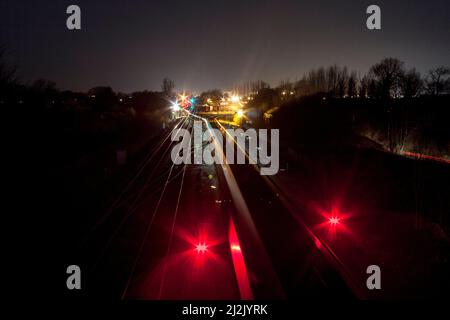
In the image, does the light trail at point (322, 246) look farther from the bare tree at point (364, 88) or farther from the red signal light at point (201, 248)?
the bare tree at point (364, 88)

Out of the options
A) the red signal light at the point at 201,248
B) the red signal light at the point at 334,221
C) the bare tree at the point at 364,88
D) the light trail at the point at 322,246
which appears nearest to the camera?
the light trail at the point at 322,246

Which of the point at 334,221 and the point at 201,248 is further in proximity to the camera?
the point at 334,221

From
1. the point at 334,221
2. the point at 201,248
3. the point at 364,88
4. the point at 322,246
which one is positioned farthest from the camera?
the point at 364,88

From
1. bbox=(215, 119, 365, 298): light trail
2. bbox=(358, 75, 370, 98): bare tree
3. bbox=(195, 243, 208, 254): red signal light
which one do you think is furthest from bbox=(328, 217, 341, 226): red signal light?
bbox=(358, 75, 370, 98): bare tree

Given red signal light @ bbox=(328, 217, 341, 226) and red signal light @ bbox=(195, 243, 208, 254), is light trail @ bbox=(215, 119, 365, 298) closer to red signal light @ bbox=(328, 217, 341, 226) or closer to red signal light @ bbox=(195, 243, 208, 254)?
red signal light @ bbox=(328, 217, 341, 226)

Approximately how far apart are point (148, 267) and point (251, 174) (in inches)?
452

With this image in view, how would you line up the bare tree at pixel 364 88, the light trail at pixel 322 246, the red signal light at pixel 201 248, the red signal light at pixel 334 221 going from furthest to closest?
the bare tree at pixel 364 88, the red signal light at pixel 334 221, the red signal light at pixel 201 248, the light trail at pixel 322 246

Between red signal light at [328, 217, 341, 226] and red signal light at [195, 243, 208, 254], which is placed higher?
red signal light at [328, 217, 341, 226]

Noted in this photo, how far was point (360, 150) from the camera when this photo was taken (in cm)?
2402

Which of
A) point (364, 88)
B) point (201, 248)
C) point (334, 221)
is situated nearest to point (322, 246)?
point (334, 221)

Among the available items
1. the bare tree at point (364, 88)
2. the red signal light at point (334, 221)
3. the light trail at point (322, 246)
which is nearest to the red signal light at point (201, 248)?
the light trail at point (322, 246)

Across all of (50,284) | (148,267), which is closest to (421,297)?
(148,267)

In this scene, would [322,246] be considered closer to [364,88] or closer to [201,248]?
[201,248]

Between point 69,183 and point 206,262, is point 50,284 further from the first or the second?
point 69,183
